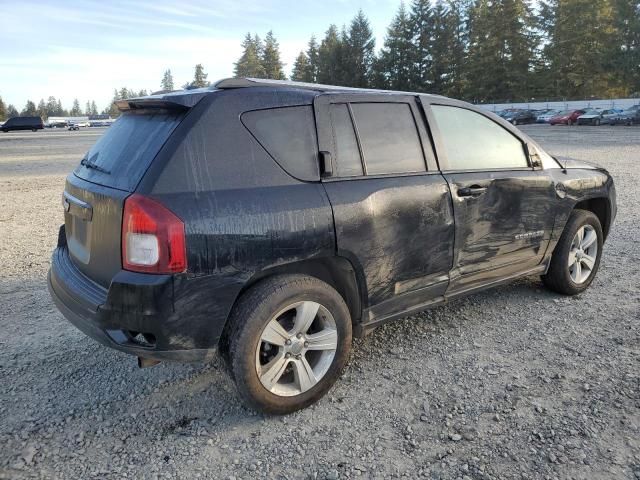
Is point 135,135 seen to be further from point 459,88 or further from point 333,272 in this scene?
point 459,88

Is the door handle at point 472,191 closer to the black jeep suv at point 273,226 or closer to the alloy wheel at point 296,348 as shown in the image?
the black jeep suv at point 273,226

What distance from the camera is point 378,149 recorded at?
3275mm

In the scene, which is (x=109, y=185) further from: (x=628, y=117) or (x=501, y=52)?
(x=501, y=52)

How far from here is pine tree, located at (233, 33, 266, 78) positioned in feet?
335

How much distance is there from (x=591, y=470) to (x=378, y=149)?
2090 millimetres

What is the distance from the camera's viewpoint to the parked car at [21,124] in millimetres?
59812

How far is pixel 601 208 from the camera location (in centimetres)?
491

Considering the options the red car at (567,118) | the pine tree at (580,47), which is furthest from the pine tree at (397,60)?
the red car at (567,118)

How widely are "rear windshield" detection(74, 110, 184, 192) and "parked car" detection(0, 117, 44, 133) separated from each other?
67.5 m

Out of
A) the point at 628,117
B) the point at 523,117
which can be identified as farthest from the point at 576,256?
the point at 523,117

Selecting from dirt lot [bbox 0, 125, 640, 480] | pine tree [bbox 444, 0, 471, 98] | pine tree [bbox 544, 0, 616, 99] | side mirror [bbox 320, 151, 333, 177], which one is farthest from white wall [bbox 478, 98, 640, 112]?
side mirror [bbox 320, 151, 333, 177]

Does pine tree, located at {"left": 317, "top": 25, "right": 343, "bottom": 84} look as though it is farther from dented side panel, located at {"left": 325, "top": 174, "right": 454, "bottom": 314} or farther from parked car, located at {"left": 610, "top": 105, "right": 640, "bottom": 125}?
dented side panel, located at {"left": 325, "top": 174, "right": 454, "bottom": 314}

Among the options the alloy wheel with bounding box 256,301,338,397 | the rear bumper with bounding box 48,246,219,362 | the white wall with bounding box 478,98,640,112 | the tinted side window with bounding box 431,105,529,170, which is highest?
the white wall with bounding box 478,98,640,112

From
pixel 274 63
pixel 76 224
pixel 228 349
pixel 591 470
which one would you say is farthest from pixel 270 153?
pixel 274 63
